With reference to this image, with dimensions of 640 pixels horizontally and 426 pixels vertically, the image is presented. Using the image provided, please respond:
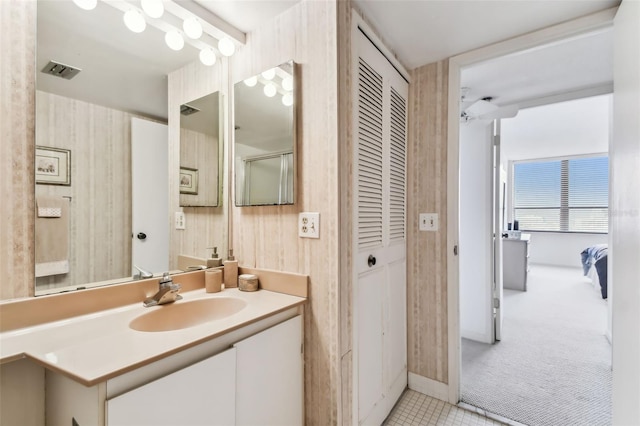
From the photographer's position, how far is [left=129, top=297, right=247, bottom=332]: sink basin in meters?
1.15

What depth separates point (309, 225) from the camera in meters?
1.35

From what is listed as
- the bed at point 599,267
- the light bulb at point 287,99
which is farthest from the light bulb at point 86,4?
the bed at point 599,267

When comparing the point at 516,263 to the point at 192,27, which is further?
the point at 516,263

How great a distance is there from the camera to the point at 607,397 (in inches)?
73.9

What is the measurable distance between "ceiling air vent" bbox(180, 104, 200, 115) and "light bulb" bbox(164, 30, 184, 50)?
270 millimetres

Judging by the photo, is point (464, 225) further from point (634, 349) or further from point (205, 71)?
point (205, 71)

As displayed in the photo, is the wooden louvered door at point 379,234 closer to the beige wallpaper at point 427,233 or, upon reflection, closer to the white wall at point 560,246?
the beige wallpaper at point 427,233

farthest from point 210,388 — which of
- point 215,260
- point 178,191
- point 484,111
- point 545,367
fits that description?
point 484,111

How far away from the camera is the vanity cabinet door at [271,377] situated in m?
1.07

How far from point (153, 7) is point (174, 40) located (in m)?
0.15

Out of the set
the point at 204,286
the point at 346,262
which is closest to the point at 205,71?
the point at 204,286

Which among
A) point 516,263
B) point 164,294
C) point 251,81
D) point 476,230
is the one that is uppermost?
point 251,81

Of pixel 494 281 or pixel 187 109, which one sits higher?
pixel 187 109

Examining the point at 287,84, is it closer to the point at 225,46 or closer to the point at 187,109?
the point at 225,46
